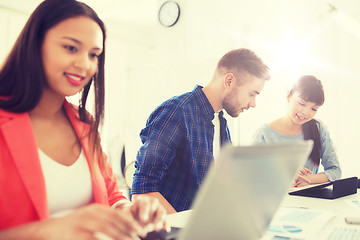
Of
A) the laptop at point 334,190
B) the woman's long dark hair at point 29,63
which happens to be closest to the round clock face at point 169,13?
the laptop at point 334,190

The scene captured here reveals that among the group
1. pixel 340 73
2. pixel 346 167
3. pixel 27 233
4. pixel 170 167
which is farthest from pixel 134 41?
pixel 27 233

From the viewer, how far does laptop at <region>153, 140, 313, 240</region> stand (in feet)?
1.87

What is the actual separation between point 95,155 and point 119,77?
5.09 m

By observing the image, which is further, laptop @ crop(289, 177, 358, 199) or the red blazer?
laptop @ crop(289, 177, 358, 199)

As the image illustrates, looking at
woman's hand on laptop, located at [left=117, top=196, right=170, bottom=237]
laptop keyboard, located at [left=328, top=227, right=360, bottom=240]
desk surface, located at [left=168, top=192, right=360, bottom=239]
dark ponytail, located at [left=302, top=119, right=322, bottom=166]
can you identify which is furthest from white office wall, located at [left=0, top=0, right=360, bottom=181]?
woman's hand on laptop, located at [left=117, top=196, right=170, bottom=237]

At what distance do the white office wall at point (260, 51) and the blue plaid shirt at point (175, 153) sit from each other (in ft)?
5.75

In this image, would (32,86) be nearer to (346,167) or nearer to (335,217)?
(335,217)

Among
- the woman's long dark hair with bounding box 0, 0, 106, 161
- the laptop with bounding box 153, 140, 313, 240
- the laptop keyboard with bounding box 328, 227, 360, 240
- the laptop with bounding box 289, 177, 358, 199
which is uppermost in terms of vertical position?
the woman's long dark hair with bounding box 0, 0, 106, 161

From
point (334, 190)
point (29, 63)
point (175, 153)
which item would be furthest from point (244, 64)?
point (29, 63)

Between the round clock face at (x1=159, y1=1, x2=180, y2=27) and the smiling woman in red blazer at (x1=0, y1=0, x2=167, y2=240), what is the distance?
8.87 ft

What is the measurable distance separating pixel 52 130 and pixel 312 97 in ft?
6.04

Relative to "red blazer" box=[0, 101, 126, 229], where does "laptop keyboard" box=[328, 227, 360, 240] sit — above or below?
below

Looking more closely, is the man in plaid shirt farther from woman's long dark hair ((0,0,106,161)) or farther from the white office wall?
the white office wall

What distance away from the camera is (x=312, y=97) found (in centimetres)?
239
